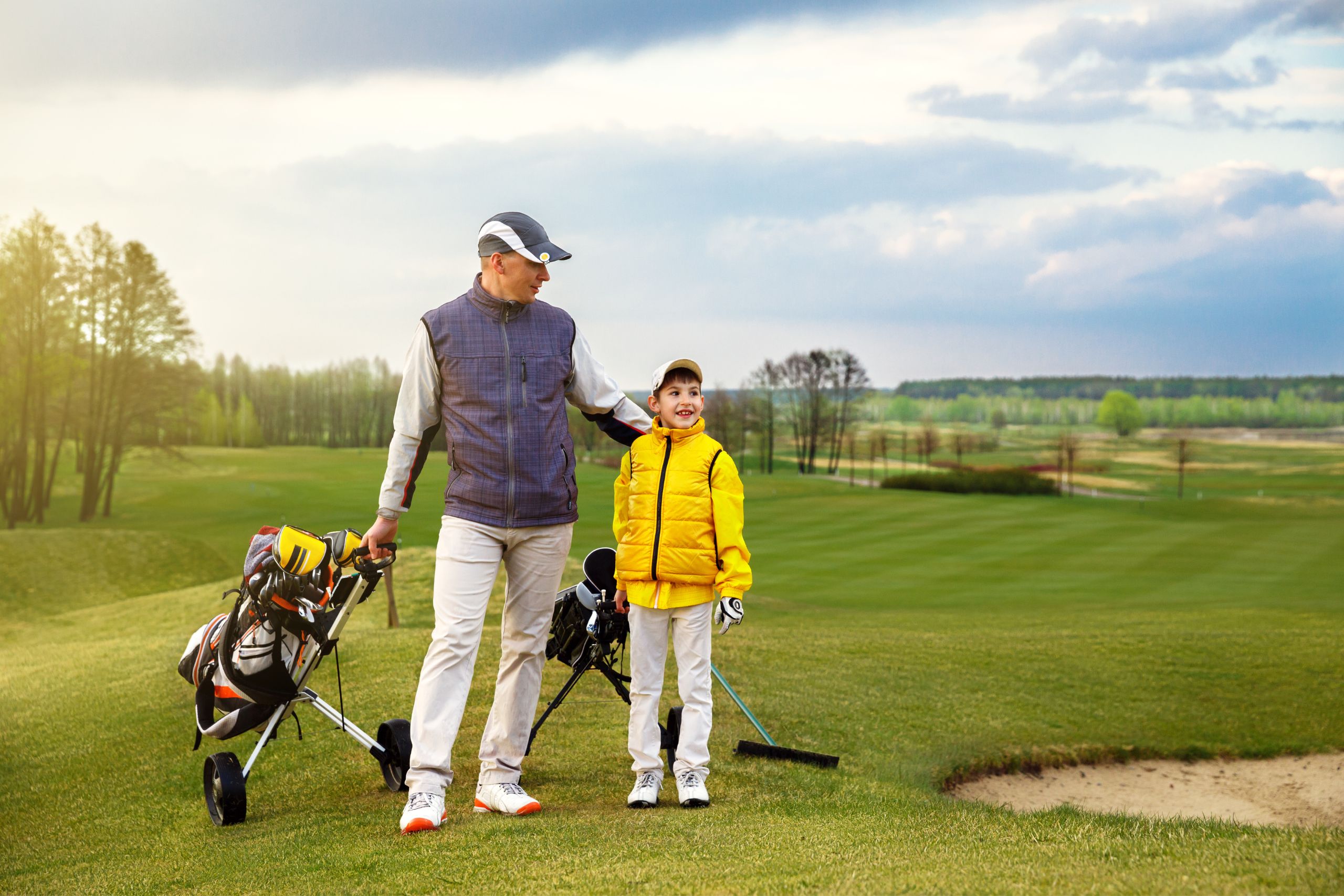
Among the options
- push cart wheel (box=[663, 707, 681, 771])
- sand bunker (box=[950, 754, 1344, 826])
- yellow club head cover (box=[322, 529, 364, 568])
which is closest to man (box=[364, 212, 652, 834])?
yellow club head cover (box=[322, 529, 364, 568])

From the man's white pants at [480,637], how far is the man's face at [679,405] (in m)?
0.66

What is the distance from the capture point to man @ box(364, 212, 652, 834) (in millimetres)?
4266

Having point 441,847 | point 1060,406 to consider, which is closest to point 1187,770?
point 441,847

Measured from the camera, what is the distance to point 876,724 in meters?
7.48

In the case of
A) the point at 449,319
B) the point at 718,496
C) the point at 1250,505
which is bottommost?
the point at 1250,505

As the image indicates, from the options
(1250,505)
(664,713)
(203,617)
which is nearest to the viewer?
(664,713)

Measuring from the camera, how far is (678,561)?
178 inches

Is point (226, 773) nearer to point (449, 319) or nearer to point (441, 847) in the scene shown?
point (441, 847)

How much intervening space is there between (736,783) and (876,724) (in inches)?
99.6

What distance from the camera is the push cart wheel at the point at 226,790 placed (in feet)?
15.4

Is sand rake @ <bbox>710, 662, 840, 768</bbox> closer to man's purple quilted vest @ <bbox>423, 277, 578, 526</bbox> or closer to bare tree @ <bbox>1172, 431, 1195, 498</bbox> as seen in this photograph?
man's purple quilted vest @ <bbox>423, 277, 578, 526</bbox>

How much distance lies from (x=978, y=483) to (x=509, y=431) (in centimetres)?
5387

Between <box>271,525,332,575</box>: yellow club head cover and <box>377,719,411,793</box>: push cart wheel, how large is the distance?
0.84 m

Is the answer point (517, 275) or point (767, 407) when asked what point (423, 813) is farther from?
point (767, 407)
